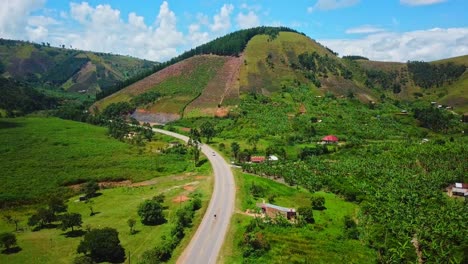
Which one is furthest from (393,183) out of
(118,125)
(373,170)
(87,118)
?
(87,118)

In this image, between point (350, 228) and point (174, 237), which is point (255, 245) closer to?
point (174, 237)

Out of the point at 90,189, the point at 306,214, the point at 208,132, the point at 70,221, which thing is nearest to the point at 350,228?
the point at 306,214

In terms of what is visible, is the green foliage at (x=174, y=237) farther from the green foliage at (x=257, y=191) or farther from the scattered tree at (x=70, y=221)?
the scattered tree at (x=70, y=221)

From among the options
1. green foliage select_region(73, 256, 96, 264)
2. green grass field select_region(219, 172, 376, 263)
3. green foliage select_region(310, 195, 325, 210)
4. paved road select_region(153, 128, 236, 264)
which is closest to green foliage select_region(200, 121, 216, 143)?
paved road select_region(153, 128, 236, 264)

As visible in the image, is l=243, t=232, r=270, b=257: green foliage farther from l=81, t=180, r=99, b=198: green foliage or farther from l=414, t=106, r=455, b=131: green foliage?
l=414, t=106, r=455, b=131: green foliage

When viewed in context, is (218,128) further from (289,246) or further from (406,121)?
(289,246)
